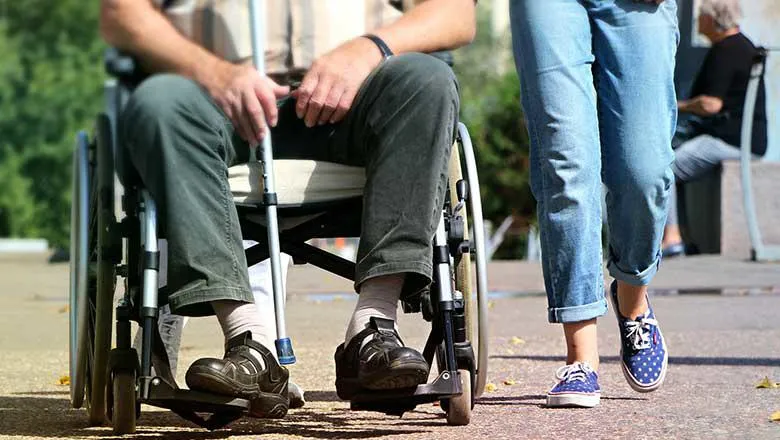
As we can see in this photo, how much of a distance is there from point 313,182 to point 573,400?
3.30ft

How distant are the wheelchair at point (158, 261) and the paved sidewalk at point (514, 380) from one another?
18 centimetres

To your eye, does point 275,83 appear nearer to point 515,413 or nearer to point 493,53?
point 515,413

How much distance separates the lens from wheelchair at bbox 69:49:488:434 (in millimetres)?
3426

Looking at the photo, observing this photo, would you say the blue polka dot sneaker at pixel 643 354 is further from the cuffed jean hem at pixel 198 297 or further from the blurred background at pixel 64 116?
the blurred background at pixel 64 116

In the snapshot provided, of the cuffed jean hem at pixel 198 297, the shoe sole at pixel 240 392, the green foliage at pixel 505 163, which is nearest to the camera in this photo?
the shoe sole at pixel 240 392

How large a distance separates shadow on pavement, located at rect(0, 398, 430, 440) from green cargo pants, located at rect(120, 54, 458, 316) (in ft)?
1.28

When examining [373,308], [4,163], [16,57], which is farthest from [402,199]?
[16,57]

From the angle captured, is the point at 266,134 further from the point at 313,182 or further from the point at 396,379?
the point at 396,379

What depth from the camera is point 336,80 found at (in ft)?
11.4

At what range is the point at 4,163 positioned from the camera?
140 ft

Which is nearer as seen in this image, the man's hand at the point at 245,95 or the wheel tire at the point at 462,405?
the man's hand at the point at 245,95

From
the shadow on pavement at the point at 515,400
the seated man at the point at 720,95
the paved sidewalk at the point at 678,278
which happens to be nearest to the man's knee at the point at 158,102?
the shadow on pavement at the point at 515,400

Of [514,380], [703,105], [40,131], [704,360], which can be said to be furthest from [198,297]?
[40,131]

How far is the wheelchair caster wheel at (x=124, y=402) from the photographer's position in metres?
3.45
